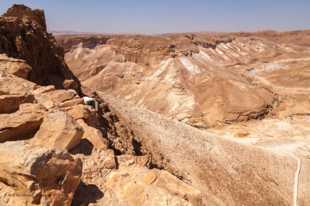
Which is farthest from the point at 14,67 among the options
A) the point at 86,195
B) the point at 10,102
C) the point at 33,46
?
the point at 86,195

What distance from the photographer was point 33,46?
52.1ft

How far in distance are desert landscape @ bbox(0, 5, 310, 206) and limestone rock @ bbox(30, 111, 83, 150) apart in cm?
2

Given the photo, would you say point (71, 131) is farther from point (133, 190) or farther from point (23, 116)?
point (133, 190)

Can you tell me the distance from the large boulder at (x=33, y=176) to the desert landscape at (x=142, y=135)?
0.02m

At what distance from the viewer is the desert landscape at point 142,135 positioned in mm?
6148

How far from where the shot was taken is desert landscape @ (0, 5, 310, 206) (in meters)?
6.15

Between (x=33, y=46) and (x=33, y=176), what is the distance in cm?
1208

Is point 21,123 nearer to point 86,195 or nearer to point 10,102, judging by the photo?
point 10,102

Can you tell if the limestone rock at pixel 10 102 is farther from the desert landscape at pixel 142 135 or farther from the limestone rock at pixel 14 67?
the limestone rock at pixel 14 67

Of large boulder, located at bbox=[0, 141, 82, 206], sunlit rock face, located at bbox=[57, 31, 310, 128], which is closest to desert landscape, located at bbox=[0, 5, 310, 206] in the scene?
large boulder, located at bbox=[0, 141, 82, 206]

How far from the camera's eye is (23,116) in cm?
737

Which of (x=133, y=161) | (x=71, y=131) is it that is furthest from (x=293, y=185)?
(x=71, y=131)

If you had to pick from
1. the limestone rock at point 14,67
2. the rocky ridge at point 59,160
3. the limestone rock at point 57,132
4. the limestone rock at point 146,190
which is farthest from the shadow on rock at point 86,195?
the limestone rock at point 14,67

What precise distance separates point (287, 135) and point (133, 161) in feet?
74.4
